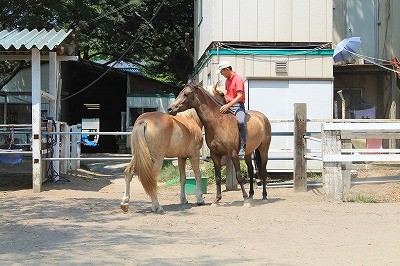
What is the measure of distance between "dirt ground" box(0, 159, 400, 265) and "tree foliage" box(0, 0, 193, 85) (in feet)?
36.2

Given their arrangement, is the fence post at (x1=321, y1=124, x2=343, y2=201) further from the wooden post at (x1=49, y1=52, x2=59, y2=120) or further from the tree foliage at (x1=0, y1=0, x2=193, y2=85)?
the tree foliage at (x1=0, y1=0, x2=193, y2=85)

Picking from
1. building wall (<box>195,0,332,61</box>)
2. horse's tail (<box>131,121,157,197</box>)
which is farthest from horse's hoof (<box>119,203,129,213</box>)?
building wall (<box>195,0,332,61</box>)

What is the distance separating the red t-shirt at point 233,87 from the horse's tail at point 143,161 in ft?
6.03

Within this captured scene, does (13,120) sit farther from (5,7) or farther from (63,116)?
(5,7)

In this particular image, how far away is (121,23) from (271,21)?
1360 centimetres

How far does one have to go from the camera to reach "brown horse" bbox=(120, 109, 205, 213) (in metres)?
8.74

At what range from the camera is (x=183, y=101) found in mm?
9648

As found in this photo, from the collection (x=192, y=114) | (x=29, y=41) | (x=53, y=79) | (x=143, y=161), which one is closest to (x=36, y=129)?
(x=29, y=41)

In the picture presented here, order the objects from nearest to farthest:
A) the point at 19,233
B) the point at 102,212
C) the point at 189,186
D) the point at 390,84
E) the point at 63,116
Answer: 1. the point at 19,233
2. the point at 102,212
3. the point at 189,186
4. the point at 390,84
5. the point at 63,116

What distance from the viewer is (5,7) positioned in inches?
790

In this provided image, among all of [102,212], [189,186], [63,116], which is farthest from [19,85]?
[102,212]

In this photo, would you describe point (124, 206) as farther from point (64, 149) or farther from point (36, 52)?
point (64, 149)

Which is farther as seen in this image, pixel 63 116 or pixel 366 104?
pixel 63 116

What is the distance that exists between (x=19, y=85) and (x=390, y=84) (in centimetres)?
1600
